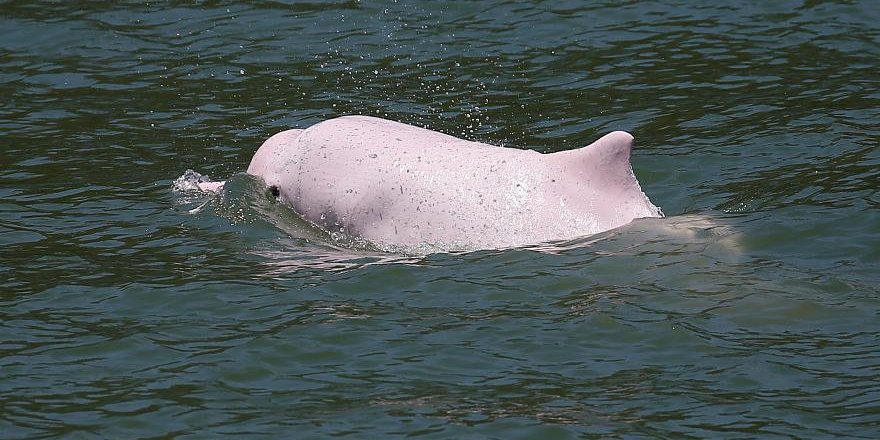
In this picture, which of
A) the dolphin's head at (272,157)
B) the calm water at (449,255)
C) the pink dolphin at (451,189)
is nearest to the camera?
the calm water at (449,255)

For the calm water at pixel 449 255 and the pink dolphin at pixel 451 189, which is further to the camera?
the pink dolphin at pixel 451 189

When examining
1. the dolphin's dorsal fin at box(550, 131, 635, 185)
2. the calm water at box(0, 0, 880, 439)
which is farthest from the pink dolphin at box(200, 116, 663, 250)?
the calm water at box(0, 0, 880, 439)

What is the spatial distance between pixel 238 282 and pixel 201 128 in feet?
16.4

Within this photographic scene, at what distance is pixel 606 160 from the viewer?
936 cm

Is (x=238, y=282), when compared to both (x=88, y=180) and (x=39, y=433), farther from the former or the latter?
(x=88, y=180)

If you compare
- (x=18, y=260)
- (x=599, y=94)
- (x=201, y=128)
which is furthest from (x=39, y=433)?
(x=599, y=94)

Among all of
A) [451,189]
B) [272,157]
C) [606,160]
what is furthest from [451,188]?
[272,157]

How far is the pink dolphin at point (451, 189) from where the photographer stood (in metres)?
9.45

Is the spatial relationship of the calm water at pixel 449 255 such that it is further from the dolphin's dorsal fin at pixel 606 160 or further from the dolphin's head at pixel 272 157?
the dolphin's dorsal fin at pixel 606 160

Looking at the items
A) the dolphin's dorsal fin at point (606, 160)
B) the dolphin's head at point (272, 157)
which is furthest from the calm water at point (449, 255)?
the dolphin's dorsal fin at point (606, 160)

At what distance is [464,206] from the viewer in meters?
9.62

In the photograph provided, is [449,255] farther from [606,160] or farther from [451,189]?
[606,160]

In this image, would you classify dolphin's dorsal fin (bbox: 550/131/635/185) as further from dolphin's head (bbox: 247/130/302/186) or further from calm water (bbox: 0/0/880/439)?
dolphin's head (bbox: 247/130/302/186)

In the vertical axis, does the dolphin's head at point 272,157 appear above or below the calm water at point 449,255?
above
